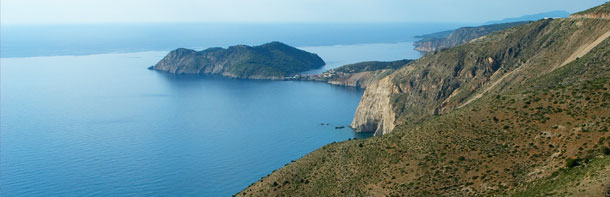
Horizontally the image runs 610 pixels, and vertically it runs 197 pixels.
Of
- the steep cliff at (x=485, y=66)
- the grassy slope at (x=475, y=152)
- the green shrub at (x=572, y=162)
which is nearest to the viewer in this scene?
the green shrub at (x=572, y=162)

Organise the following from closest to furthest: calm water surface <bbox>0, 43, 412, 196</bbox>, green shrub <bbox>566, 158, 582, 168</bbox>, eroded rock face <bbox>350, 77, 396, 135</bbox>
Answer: green shrub <bbox>566, 158, 582, 168</bbox>
calm water surface <bbox>0, 43, 412, 196</bbox>
eroded rock face <bbox>350, 77, 396, 135</bbox>

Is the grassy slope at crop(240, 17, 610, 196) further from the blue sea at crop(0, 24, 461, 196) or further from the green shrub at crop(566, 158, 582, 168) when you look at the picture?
the blue sea at crop(0, 24, 461, 196)

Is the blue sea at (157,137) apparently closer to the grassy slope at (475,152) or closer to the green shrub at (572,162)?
the grassy slope at (475,152)

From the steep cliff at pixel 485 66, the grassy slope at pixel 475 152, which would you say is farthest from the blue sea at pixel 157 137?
the grassy slope at pixel 475 152

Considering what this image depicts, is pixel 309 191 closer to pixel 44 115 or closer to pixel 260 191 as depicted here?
pixel 260 191

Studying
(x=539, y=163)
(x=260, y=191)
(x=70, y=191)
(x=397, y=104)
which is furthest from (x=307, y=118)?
(x=539, y=163)

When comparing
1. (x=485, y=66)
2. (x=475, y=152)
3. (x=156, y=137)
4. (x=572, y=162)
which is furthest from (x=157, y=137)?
(x=572, y=162)

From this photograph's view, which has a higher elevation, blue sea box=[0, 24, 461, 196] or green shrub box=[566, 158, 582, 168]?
green shrub box=[566, 158, 582, 168]

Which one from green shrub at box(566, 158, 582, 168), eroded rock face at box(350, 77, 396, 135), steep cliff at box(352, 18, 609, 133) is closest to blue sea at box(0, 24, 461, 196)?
eroded rock face at box(350, 77, 396, 135)
